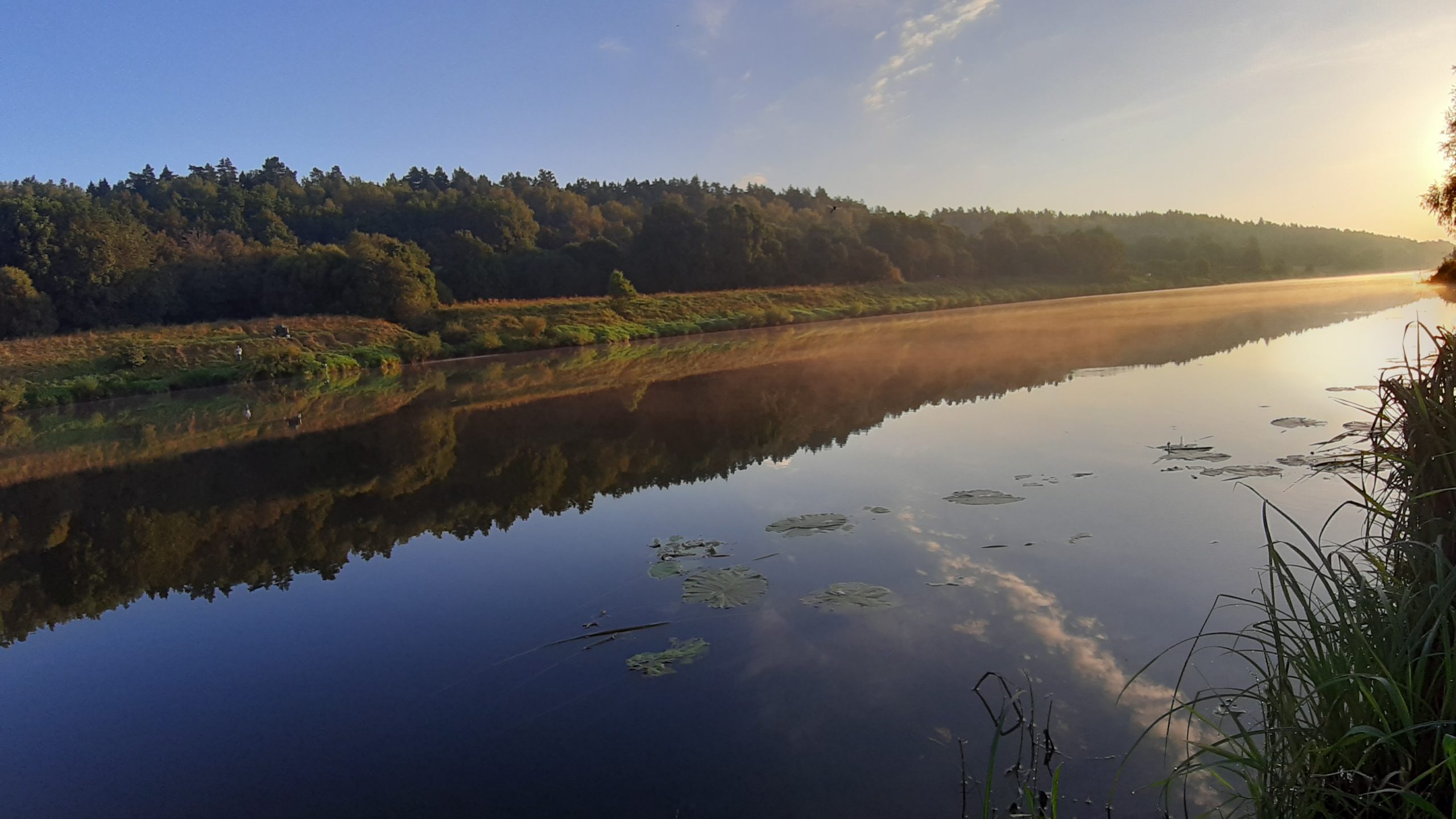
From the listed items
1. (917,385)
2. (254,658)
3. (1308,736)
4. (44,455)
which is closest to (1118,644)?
(1308,736)

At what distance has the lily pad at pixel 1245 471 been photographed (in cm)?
832

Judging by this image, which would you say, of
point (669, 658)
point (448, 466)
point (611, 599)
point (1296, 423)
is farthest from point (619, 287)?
point (669, 658)

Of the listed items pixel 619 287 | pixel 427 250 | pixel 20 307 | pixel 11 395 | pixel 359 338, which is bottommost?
pixel 11 395

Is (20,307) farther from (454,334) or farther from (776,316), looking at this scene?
(776,316)

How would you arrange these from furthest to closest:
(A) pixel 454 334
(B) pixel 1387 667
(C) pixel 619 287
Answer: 1. (C) pixel 619 287
2. (A) pixel 454 334
3. (B) pixel 1387 667

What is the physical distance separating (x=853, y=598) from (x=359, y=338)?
1311 inches

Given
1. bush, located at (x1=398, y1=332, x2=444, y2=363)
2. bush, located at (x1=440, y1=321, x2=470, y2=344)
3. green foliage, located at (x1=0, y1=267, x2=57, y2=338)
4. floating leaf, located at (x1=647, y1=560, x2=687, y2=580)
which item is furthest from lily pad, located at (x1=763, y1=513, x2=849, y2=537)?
green foliage, located at (x1=0, y1=267, x2=57, y2=338)

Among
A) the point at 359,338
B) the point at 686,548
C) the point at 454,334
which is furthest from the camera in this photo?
the point at 454,334

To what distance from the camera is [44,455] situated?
15250 millimetres

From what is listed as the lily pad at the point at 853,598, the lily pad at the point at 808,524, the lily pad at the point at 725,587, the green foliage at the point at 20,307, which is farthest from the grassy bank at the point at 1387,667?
the green foliage at the point at 20,307

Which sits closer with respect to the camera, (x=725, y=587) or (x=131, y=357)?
(x=725, y=587)

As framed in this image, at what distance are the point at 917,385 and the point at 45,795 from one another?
51.1 feet

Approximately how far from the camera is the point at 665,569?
693cm

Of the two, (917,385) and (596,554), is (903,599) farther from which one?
(917,385)
